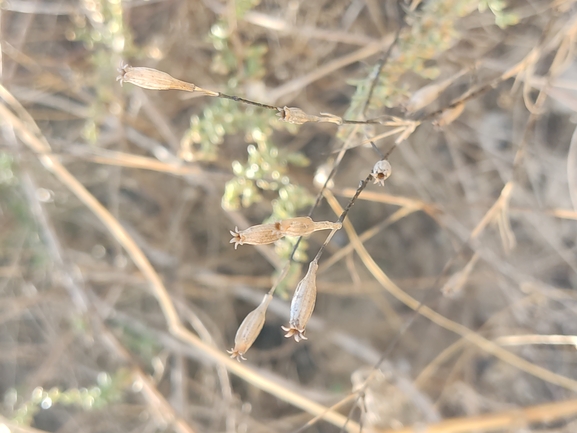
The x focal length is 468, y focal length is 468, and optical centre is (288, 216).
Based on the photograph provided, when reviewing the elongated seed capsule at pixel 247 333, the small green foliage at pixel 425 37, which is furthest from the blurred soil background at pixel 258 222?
the elongated seed capsule at pixel 247 333

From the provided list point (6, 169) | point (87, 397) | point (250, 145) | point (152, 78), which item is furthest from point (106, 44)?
point (87, 397)

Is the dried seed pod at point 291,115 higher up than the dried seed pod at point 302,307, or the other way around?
the dried seed pod at point 291,115

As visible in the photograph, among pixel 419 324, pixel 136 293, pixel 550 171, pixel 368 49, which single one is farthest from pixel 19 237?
pixel 550 171

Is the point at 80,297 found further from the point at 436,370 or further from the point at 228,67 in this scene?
the point at 436,370

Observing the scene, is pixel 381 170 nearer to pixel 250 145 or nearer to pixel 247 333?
pixel 247 333

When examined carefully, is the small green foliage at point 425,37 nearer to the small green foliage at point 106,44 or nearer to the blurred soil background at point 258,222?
the blurred soil background at point 258,222

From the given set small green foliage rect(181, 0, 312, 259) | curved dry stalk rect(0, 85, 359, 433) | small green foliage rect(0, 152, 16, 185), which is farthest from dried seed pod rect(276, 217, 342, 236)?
small green foliage rect(0, 152, 16, 185)

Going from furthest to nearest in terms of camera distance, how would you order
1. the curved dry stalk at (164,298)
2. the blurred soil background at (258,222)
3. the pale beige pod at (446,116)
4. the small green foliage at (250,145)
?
the blurred soil background at (258,222), the curved dry stalk at (164,298), the small green foliage at (250,145), the pale beige pod at (446,116)
